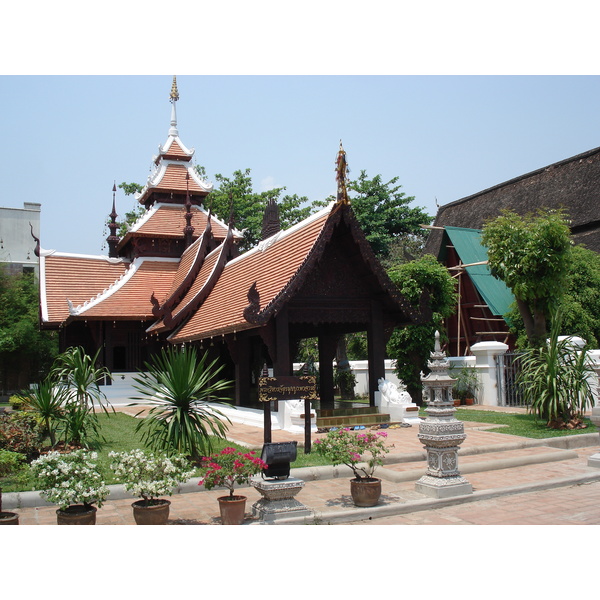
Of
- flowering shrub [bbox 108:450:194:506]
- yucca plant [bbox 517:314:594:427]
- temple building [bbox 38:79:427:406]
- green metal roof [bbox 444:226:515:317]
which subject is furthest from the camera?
green metal roof [bbox 444:226:515:317]

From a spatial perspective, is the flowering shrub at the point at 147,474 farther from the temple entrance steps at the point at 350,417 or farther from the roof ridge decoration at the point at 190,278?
the roof ridge decoration at the point at 190,278

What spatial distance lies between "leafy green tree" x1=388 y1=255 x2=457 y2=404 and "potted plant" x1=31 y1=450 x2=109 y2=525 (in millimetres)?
12303

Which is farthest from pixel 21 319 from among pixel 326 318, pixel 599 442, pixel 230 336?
pixel 599 442

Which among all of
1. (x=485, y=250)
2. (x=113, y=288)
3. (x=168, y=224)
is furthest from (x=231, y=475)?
(x=485, y=250)

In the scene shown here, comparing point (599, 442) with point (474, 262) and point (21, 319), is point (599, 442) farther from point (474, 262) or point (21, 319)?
point (21, 319)

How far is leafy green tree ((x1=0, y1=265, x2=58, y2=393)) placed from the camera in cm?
2581

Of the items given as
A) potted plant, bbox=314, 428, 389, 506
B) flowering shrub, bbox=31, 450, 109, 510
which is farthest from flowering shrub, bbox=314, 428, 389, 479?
flowering shrub, bbox=31, 450, 109, 510

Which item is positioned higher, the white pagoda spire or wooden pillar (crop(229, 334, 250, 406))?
the white pagoda spire

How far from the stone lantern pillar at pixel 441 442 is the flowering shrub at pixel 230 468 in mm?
2122

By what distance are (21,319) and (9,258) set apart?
8.69m

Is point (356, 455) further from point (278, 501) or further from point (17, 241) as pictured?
point (17, 241)

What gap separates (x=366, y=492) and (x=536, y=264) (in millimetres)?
9814

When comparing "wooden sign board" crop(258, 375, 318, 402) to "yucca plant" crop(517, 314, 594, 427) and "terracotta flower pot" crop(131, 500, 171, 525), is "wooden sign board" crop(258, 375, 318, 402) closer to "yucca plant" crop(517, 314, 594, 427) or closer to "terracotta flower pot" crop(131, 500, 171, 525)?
"terracotta flower pot" crop(131, 500, 171, 525)

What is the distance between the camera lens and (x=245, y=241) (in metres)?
31.9
